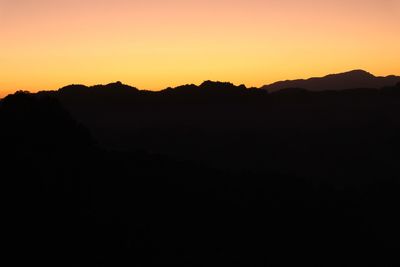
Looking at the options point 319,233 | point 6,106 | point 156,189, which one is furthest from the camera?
point 319,233

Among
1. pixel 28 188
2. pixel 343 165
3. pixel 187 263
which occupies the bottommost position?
pixel 343 165

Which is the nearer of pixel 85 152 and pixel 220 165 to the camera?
pixel 85 152

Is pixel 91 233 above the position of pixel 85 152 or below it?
below

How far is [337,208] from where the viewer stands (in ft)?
197

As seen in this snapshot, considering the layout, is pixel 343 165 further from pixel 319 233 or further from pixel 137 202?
pixel 137 202

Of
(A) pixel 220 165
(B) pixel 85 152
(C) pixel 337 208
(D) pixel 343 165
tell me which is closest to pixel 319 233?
(C) pixel 337 208

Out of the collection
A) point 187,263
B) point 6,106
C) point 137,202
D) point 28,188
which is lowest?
point 187,263

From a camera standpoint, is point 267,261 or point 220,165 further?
point 220,165

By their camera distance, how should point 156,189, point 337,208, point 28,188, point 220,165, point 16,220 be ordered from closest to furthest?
point 16,220, point 28,188, point 156,189, point 337,208, point 220,165

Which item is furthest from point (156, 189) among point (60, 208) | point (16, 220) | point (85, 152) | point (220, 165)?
point (220, 165)

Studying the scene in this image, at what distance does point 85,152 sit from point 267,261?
62.7ft

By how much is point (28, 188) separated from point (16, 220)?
2.94 meters

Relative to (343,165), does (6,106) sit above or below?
above

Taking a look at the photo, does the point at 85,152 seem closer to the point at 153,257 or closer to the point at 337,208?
the point at 153,257
